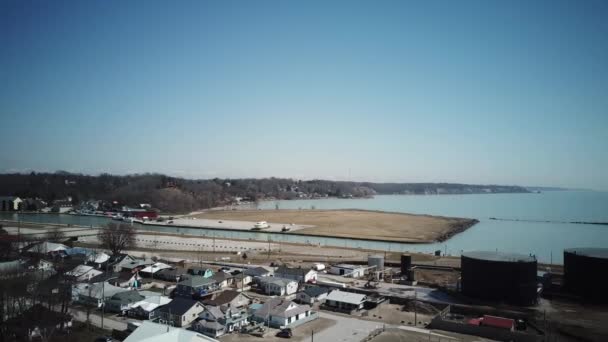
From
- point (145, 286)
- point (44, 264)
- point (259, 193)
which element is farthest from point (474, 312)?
point (259, 193)

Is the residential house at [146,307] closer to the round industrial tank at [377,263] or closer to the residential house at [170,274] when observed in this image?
the residential house at [170,274]

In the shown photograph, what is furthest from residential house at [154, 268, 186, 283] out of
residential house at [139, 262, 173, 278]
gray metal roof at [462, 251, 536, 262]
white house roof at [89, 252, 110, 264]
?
gray metal roof at [462, 251, 536, 262]

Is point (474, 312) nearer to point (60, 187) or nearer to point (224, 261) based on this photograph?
point (224, 261)

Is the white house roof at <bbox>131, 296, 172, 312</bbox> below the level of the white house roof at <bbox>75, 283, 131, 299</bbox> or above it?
below

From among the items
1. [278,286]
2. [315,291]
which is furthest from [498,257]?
[278,286]

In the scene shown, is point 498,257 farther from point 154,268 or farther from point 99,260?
point 99,260

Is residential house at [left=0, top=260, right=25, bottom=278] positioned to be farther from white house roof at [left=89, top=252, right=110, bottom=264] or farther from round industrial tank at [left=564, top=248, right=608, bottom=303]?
round industrial tank at [left=564, top=248, right=608, bottom=303]

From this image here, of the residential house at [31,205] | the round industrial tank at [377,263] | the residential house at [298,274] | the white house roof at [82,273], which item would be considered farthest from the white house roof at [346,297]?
the residential house at [31,205]
